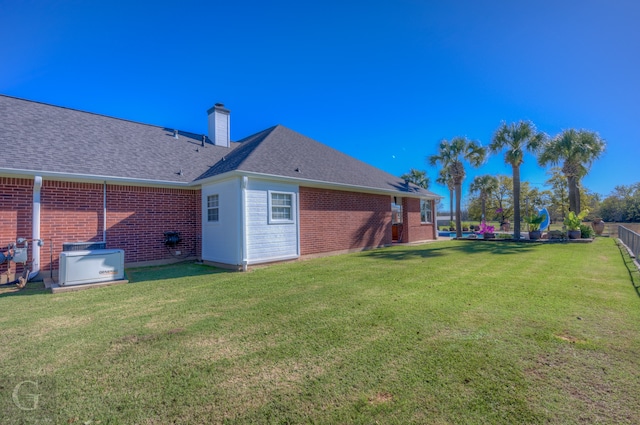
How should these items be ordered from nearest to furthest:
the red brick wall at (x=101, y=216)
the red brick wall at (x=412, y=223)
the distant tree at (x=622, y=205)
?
the red brick wall at (x=101, y=216) → the red brick wall at (x=412, y=223) → the distant tree at (x=622, y=205)

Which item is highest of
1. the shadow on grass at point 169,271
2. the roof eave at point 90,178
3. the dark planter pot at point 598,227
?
the roof eave at point 90,178

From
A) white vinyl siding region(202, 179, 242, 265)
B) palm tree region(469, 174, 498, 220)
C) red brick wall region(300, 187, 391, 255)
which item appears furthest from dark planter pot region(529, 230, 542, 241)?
palm tree region(469, 174, 498, 220)

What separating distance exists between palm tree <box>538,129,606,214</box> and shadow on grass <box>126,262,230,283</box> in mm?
23004

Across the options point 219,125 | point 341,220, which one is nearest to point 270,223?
point 341,220

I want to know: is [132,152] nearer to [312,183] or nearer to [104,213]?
[104,213]

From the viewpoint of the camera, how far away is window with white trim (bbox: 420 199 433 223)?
727 inches

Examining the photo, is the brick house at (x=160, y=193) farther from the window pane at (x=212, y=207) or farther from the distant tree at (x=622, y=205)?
the distant tree at (x=622, y=205)

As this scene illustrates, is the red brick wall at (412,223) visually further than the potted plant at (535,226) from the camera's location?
No

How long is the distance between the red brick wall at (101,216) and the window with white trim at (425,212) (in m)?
13.3

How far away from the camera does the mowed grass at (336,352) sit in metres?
2.41

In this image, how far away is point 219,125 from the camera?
1488 centimetres

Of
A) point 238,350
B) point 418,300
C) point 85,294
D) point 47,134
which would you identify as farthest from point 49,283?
point 418,300

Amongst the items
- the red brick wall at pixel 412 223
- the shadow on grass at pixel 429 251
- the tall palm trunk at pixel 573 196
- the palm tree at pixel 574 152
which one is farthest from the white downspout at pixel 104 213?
the tall palm trunk at pixel 573 196

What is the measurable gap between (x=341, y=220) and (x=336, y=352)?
9388mm
